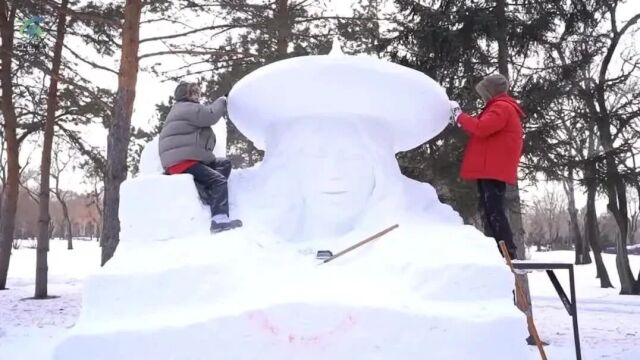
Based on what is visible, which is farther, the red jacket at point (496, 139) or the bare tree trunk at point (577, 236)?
the bare tree trunk at point (577, 236)

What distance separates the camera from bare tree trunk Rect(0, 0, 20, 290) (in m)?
12.3

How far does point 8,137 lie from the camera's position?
1276cm

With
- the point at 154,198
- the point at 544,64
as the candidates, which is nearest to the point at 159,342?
the point at 154,198

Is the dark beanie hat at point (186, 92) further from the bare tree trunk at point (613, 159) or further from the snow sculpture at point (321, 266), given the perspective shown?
the bare tree trunk at point (613, 159)

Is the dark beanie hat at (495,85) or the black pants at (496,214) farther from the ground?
the dark beanie hat at (495,85)

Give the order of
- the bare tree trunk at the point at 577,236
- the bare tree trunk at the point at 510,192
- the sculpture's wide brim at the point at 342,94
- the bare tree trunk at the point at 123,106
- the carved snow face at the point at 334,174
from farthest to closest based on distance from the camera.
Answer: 1. the bare tree trunk at the point at 577,236
2. the bare tree trunk at the point at 123,106
3. the bare tree trunk at the point at 510,192
4. the carved snow face at the point at 334,174
5. the sculpture's wide brim at the point at 342,94

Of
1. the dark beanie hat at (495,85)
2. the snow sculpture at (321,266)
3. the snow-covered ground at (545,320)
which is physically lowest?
the snow-covered ground at (545,320)

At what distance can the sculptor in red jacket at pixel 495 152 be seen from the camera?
424cm

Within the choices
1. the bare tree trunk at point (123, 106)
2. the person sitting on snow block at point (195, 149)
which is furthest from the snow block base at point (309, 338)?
the bare tree trunk at point (123, 106)

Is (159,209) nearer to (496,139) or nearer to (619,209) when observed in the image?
(496,139)

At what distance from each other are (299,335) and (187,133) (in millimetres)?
1780

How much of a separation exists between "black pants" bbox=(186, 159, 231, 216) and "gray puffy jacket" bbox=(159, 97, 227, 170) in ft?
0.30

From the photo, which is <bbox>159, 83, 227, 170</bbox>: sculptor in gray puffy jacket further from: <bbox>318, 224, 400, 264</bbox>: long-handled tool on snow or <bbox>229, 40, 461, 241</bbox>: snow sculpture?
<bbox>318, 224, 400, 264</bbox>: long-handled tool on snow

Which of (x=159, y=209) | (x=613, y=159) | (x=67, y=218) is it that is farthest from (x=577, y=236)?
(x=67, y=218)
